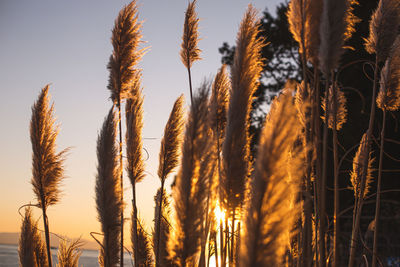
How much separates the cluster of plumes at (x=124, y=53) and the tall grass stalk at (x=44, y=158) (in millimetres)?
433

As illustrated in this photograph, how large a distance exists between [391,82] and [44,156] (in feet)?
7.82

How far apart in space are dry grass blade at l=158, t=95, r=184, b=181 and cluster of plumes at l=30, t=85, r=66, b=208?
65 cm

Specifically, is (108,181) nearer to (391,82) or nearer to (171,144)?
(171,144)

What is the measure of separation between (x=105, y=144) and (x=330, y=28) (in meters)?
1.36

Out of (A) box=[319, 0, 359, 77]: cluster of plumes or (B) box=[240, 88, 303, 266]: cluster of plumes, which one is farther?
(A) box=[319, 0, 359, 77]: cluster of plumes

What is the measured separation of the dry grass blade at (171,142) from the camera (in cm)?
253

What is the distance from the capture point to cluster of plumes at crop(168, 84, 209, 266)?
1426mm

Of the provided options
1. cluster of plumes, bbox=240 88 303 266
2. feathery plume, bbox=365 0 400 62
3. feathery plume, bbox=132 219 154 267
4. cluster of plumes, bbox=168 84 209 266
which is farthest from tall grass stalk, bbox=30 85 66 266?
feathery plume, bbox=365 0 400 62

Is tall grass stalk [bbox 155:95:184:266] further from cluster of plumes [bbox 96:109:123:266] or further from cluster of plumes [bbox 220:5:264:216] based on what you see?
cluster of plumes [bbox 220:5:264:216]

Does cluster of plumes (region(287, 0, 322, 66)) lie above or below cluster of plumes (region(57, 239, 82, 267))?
above

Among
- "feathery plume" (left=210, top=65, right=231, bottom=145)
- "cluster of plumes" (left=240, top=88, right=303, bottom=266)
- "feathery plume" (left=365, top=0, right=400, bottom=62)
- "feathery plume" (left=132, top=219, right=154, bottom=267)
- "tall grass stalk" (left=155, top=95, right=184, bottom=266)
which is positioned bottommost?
"feathery plume" (left=132, top=219, right=154, bottom=267)

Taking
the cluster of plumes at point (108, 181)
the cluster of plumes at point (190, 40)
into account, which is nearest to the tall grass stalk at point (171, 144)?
the cluster of plumes at point (108, 181)

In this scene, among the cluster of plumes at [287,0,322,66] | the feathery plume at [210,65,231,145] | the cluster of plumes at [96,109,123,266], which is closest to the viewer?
the cluster of plumes at [287,0,322,66]

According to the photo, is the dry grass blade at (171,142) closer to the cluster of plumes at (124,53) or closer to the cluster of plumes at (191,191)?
the cluster of plumes at (124,53)
